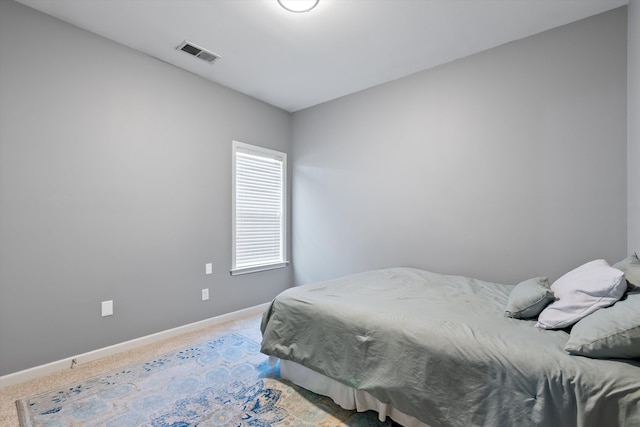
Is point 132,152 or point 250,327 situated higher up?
point 132,152

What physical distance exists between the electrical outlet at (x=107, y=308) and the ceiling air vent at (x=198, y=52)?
8.07ft

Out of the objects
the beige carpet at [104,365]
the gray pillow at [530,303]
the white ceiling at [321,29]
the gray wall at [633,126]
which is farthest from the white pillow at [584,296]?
the beige carpet at [104,365]

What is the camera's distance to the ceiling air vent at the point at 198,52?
278 centimetres

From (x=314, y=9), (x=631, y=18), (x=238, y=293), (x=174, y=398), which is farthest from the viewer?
(x=238, y=293)

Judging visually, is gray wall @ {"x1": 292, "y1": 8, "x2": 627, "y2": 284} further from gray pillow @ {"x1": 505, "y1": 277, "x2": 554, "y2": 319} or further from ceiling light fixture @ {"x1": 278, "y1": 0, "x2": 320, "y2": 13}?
ceiling light fixture @ {"x1": 278, "y1": 0, "x2": 320, "y2": 13}

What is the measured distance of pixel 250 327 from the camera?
3.33 m

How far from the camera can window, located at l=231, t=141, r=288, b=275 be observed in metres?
3.77

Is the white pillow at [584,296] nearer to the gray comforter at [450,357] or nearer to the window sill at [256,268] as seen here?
the gray comforter at [450,357]

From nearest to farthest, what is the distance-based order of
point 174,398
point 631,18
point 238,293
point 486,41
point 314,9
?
point 174,398, point 631,18, point 314,9, point 486,41, point 238,293

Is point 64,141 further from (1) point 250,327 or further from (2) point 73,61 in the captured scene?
(1) point 250,327

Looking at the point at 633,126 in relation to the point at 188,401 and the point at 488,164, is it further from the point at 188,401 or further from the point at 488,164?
the point at 188,401

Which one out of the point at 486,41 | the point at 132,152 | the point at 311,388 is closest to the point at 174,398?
the point at 311,388

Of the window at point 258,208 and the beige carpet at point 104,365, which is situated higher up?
the window at point 258,208

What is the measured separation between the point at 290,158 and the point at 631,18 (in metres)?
3.62
